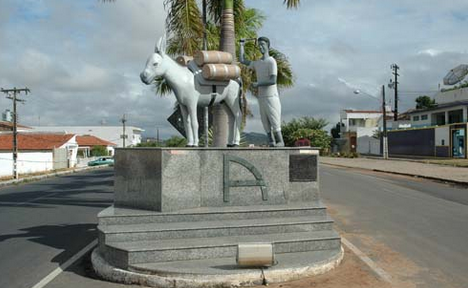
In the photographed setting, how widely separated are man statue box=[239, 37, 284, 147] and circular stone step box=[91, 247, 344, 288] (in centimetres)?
296

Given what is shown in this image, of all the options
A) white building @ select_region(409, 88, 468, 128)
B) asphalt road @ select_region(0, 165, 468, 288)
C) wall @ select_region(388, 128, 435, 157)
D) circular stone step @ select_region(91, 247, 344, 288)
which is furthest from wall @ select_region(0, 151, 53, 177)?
white building @ select_region(409, 88, 468, 128)

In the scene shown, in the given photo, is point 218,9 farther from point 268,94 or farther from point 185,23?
point 268,94

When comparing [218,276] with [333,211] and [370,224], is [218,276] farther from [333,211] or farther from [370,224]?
[333,211]

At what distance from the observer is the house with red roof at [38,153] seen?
3809 centimetres

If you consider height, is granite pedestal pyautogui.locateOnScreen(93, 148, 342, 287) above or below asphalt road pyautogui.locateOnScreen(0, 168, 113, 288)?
above

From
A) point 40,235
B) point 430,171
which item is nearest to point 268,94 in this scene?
point 40,235

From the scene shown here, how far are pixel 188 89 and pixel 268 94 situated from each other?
59.4 inches

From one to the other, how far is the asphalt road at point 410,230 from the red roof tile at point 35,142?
35909mm

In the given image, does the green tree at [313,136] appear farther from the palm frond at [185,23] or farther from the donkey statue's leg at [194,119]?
the donkey statue's leg at [194,119]

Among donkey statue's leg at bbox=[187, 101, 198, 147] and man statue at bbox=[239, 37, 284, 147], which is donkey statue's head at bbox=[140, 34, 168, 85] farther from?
man statue at bbox=[239, 37, 284, 147]

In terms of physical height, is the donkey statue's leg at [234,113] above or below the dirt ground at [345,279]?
above

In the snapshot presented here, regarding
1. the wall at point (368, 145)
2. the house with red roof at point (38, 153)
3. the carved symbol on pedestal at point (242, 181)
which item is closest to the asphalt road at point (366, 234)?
the carved symbol on pedestal at point (242, 181)

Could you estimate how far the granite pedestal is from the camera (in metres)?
5.98

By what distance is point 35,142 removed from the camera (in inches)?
1884
